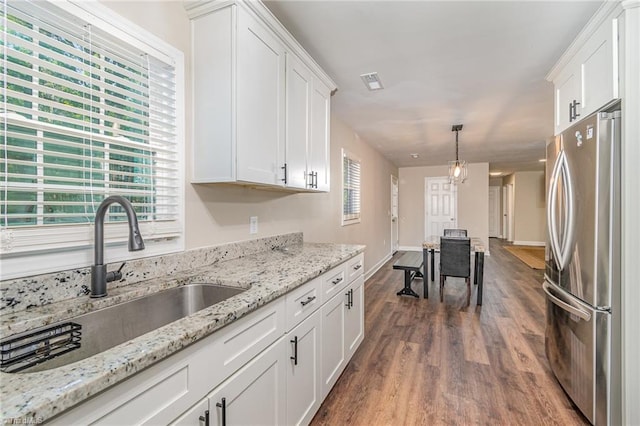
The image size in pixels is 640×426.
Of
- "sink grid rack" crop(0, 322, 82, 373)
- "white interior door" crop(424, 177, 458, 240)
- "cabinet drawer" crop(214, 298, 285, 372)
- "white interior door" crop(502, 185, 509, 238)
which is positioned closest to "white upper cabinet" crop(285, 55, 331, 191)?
"cabinet drawer" crop(214, 298, 285, 372)

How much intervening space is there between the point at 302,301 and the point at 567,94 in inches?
96.7

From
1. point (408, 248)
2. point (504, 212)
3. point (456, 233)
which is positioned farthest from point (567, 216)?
point (504, 212)

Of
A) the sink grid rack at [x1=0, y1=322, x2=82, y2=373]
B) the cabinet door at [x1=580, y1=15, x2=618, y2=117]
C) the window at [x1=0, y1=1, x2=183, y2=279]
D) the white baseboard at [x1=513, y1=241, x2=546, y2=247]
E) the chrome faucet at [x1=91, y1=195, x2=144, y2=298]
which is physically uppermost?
the cabinet door at [x1=580, y1=15, x2=618, y2=117]

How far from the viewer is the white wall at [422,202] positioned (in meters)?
7.84

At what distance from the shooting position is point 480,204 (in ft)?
25.8

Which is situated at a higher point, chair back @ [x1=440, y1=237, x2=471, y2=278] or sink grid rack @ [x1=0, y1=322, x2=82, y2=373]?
sink grid rack @ [x1=0, y1=322, x2=82, y2=373]

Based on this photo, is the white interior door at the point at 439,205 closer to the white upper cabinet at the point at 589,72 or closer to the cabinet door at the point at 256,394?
the white upper cabinet at the point at 589,72

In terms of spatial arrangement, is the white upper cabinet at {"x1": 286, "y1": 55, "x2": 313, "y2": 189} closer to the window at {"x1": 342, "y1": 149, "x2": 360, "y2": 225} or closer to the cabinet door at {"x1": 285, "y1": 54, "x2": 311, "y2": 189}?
the cabinet door at {"x1": 285, "y1": 54, "x2": 311, "y2": 189}

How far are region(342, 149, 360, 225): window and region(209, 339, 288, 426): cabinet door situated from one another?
2890mm

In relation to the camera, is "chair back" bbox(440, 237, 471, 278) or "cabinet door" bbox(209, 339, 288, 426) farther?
"chair back" bbox(440, 237, 471, 278)

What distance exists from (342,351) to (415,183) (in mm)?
7081

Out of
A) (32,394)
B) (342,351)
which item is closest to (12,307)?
(32,394)

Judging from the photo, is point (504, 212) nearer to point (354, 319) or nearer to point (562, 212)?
point (562, 212)

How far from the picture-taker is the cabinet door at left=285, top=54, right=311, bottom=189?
2.03 metres
